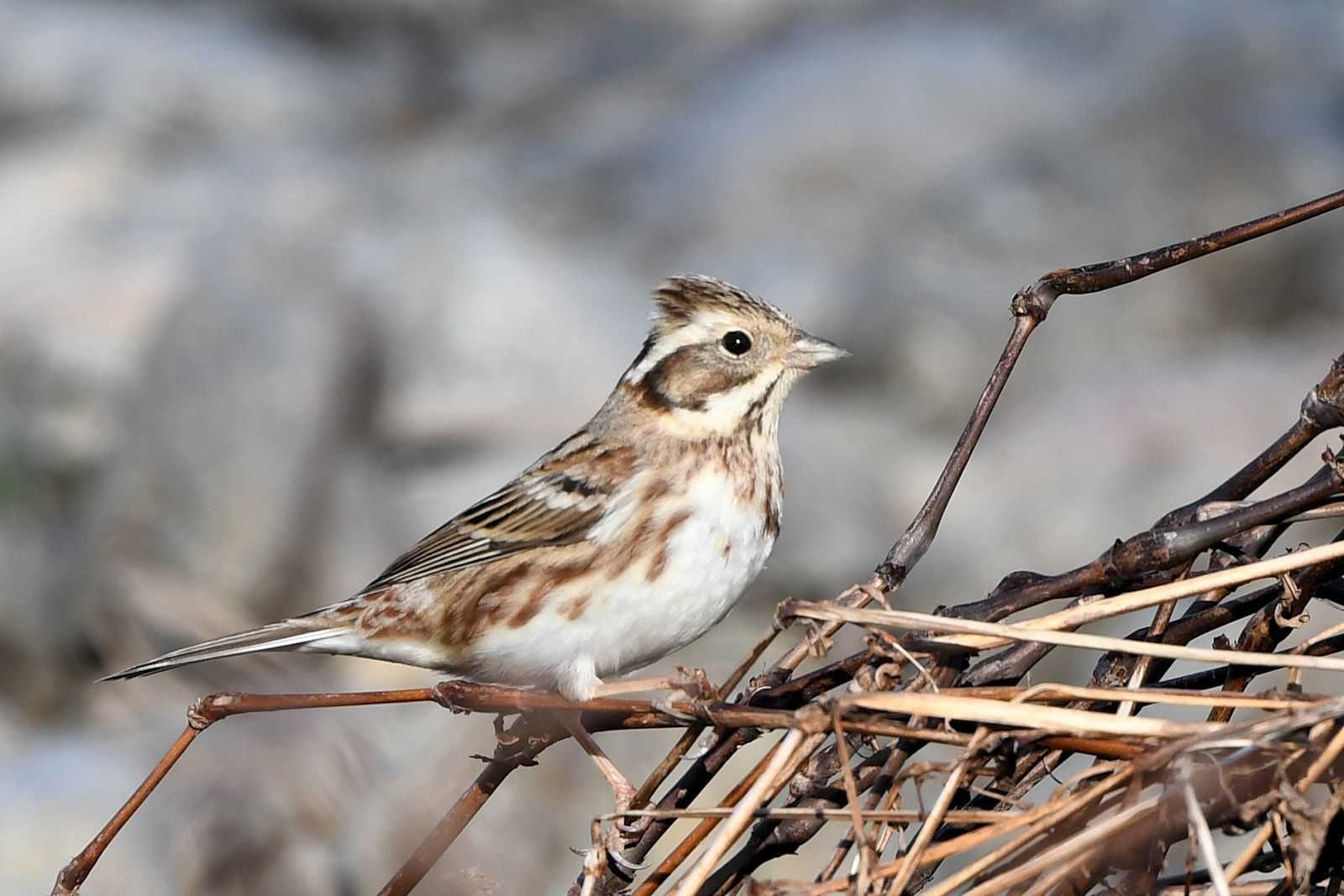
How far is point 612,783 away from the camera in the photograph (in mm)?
2977

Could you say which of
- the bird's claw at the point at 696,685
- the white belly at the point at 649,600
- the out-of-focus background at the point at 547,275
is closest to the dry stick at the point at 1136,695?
the bird's claw at the point at 696,685

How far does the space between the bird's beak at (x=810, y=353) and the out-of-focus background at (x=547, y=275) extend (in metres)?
1.72

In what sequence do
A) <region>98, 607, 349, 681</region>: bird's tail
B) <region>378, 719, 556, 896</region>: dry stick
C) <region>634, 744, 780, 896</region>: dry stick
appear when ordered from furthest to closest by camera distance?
<region>98, 607, 349, 681</region>: bird's tail → <region>378, 719, 556, 896</region>: dry stick → <region>634, 744, 780, 896</region>: dry stick

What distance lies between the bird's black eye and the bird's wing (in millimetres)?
325

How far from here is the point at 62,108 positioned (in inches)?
381

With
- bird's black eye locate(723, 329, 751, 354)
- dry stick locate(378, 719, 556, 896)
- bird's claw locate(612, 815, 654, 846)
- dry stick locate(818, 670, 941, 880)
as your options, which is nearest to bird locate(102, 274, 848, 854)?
bird's black eye locate(723, 329, 751, 354)

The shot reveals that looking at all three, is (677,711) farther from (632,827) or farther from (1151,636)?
(1151,636)

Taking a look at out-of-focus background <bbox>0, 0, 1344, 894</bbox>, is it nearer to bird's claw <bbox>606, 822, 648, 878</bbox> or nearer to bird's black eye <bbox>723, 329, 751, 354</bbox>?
bird's black eye <bbox>723, 329, 751, 354</bbox>

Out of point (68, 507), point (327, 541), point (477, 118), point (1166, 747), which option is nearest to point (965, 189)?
point (477, 118)

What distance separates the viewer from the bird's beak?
12.4 feet

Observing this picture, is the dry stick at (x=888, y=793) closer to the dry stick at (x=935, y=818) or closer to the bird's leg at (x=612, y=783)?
the dry stick at (x=935, y=818)

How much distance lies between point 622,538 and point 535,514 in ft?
1.02

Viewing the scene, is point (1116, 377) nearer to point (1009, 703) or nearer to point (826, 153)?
point (826, 153)

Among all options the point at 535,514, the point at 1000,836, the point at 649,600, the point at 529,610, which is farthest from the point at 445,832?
the point at 535,514
